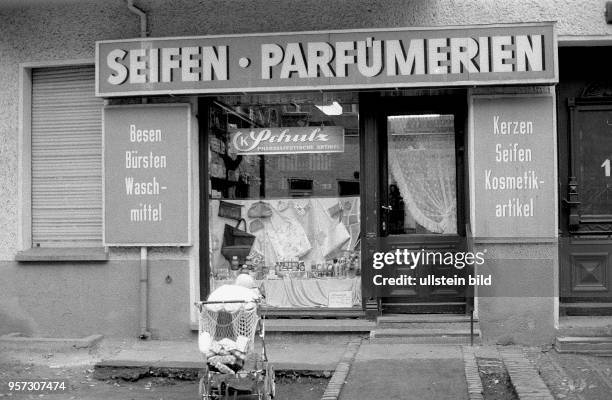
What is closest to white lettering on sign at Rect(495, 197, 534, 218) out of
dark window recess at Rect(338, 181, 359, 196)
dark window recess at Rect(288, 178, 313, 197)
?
dark window recess at Rect(338, 181, 359, 196)

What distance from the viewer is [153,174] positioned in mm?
9523

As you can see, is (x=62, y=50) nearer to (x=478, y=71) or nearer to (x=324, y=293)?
(x=324, y=293)

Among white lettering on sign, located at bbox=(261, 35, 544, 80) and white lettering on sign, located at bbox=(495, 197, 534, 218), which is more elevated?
white lettering on sign, located at bbox=(261, 35, 544, 80)

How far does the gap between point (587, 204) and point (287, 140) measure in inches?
147

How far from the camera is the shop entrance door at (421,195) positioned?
31.2 feet

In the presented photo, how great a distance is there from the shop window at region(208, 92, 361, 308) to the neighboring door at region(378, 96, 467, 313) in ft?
1.34

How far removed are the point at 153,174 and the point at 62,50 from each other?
201 cm

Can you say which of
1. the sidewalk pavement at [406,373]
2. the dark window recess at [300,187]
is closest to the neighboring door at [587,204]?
the sidewalk pavement at [406,373]

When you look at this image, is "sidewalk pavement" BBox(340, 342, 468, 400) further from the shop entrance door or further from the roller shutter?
the roller shutter

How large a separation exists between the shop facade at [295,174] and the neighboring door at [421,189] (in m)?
0.02

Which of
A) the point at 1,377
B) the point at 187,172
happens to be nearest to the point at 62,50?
the point at 187,172

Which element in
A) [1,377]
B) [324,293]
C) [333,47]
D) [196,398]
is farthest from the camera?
[324,293]

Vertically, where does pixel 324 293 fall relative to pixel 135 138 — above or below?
below

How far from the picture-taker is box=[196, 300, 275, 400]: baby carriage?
6.49 metres
